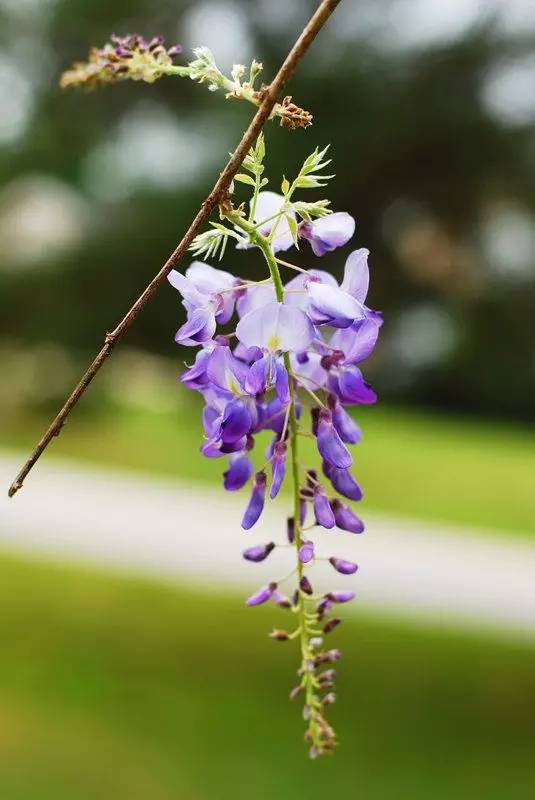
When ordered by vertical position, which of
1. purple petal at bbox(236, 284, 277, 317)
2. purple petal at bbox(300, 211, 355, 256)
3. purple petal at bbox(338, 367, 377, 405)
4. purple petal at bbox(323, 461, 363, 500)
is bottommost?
purple petal at bbox(323, 461, 363, 500)

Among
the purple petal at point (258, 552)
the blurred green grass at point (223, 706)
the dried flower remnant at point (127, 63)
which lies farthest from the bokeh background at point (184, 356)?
the dried flower remnant at point (127, 63)

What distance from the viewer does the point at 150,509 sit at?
9469 mm

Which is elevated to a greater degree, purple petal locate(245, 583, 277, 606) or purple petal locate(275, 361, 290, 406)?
purple petal locate(275, 361, 290, 406)

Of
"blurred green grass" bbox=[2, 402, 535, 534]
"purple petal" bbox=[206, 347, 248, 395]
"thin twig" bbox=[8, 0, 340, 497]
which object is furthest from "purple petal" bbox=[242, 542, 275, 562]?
"blurred green grass" bbox=[2, 402, 535, 534]

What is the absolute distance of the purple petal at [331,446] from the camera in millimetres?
668

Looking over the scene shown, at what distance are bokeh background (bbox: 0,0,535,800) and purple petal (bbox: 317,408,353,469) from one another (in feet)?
14.3

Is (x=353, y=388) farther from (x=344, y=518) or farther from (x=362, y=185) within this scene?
(x=362, y=185)

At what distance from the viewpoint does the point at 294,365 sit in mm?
728

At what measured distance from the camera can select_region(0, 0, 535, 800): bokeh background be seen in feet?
17.0

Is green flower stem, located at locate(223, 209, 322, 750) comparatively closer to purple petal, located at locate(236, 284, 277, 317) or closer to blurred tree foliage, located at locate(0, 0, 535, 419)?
purple petal, located at locate(236, 284, 277, 317)

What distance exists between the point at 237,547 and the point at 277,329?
750 centimetres

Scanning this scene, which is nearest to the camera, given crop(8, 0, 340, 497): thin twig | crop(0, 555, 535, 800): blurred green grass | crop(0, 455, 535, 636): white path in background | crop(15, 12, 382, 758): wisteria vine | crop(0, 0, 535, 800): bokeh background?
crop(8, 0, 340, 497): thin twig

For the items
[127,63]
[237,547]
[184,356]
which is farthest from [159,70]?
[184,356]

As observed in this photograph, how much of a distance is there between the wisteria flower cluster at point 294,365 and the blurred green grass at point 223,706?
429 centimetres
